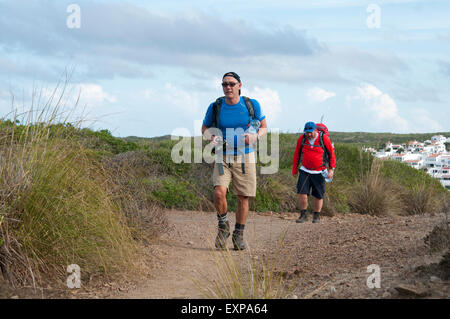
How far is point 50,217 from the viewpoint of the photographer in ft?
17.7

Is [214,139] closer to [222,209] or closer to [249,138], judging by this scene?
[249,138]

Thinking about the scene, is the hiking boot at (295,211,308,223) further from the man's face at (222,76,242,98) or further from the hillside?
the man's face at (222,76,242,98)

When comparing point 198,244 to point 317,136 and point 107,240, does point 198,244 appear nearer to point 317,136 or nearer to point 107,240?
point 107,240

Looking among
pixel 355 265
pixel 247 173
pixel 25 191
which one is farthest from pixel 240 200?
pixel 25 191

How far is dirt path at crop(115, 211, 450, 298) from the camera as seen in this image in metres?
5.00

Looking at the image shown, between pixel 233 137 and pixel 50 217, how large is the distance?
2.70 metres

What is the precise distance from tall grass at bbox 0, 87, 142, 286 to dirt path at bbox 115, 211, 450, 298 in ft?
1.94

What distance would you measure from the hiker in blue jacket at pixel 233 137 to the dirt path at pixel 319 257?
0.75 m

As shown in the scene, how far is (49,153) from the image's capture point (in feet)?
19.1

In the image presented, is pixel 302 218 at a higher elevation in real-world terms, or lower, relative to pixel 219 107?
lower

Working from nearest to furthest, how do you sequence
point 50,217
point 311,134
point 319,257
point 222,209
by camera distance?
point 50,217
point 319,257
point 222,209
point 311,134

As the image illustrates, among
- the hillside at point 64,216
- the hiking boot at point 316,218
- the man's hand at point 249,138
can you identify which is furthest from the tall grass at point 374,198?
the man's hand at point 249,138

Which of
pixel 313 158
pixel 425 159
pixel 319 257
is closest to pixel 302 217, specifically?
pixel 313 158

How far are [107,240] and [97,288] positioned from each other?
1.70 ft
